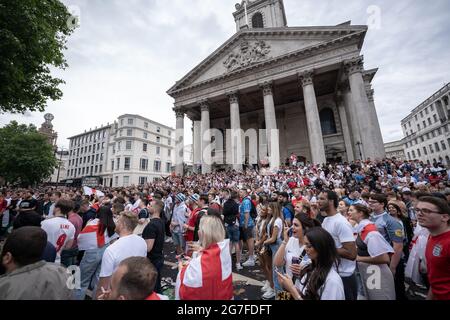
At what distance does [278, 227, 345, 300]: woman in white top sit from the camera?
5.67 ft

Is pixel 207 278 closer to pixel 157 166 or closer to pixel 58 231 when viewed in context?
pixel 58 231

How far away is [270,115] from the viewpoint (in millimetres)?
20484

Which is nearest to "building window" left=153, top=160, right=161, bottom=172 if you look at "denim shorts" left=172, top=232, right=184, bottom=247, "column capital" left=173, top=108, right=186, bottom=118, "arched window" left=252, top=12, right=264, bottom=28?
"column capital" left=173, top=108, right=186, bottom=118

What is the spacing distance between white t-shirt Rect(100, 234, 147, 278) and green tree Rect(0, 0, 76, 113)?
870 centimetres

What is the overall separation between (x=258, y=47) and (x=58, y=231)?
2499cm

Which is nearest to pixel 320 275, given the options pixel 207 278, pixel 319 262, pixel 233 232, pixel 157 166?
pixel 319 262

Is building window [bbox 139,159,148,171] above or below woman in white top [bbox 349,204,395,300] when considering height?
above

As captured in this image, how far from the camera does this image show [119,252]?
2.61 metres

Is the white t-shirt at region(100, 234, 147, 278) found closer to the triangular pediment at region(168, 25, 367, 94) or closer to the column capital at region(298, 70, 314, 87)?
the column capital at region(298, 70, 314, 87)

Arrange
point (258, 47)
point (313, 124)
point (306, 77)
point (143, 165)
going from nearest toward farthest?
point (313, 124) → point (306, 77) → point (258, 47) → point (143, 165)

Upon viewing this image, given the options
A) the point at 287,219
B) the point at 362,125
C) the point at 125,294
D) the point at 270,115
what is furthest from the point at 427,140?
the point at 125,294

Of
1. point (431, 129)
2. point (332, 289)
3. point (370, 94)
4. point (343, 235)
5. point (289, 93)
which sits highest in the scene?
point (431, 129)

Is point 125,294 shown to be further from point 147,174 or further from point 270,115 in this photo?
point 147,174

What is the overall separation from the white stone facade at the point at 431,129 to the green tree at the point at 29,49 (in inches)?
2230
